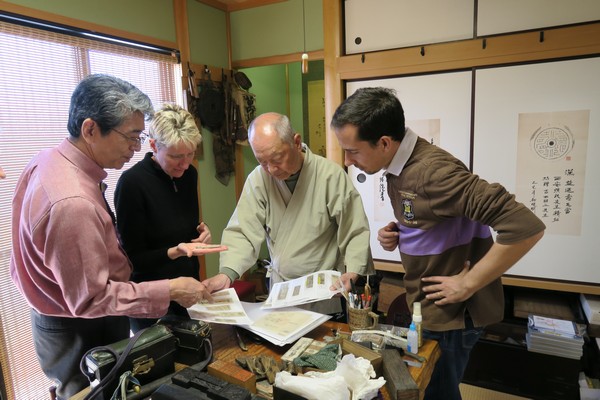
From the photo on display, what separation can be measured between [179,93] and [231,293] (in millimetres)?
2227

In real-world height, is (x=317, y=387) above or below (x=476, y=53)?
below

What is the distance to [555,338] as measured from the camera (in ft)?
6.98

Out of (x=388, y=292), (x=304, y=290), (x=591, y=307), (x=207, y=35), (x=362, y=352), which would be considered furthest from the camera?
(x=207, y=35)

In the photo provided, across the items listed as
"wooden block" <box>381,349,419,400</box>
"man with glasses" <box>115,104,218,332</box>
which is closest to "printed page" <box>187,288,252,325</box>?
"man with glasses" <box>115,104,218,332</box>

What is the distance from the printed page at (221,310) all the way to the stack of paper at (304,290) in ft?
0.41

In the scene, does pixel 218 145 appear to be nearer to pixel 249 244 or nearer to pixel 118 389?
pixel 249 244

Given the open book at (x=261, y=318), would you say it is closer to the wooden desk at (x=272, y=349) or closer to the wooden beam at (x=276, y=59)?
the wooden desk at (x=272, y=349)

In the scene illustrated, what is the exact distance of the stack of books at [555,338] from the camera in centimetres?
211

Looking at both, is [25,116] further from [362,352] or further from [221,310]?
[362,352]

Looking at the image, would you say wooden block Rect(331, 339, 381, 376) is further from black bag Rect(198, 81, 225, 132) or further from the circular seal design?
black bag Rect(198, 81, 225, 132)

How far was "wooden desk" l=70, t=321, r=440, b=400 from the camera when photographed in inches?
42.1

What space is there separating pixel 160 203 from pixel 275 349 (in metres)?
0.82

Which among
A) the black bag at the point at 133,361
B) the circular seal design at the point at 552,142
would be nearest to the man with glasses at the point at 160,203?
the black bag at the point at 133,361

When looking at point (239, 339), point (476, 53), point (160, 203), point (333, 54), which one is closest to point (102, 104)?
point (160, 203)
